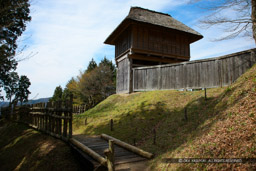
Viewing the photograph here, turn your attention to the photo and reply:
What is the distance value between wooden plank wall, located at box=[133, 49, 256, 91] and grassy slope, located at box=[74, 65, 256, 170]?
1.26m

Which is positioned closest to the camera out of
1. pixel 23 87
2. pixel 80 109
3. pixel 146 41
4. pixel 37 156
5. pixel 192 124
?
pixel 192 124

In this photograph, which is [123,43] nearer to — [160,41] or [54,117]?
[160,41]

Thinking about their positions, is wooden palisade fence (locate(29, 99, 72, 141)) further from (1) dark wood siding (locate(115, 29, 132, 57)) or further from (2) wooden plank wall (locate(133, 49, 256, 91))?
(1) dark wood siding (locate(115, 29, 132, 57))

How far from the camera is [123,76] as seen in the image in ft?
60.6

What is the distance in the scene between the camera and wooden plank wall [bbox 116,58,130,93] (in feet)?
57.4

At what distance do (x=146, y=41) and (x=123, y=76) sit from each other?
4.41m

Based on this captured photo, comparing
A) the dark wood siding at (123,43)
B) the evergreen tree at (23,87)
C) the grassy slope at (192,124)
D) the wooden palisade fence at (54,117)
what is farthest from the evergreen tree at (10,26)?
the evergreen tree at (23,87)

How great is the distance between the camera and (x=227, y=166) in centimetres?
371

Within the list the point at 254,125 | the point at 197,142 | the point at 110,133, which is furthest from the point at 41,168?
the point at 254,125

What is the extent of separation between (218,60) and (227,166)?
29.4 ft

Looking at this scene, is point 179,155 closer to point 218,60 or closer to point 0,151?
point 218,60

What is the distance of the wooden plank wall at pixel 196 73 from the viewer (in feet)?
33.1

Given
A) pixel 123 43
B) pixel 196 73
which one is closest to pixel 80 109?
pixel 123 43

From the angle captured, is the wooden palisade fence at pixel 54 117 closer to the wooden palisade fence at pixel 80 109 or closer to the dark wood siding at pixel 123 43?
the dark wood siding at pixel 123 43
